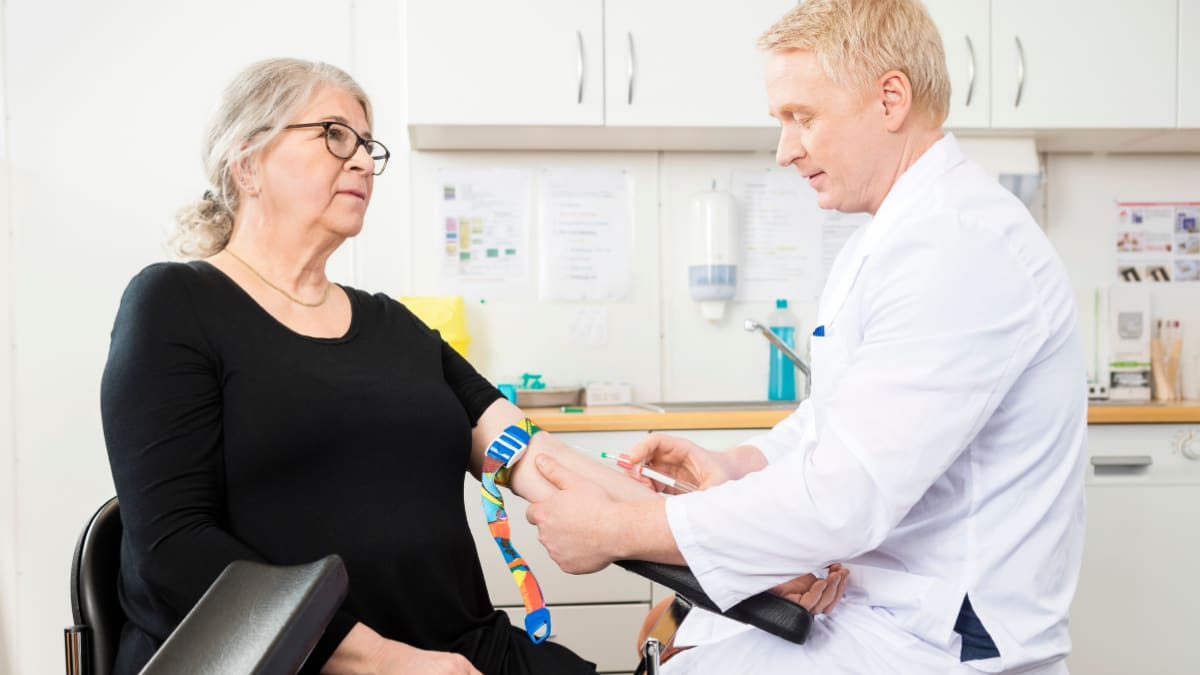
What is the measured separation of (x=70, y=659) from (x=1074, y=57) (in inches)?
107

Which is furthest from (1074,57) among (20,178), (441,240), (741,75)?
(20,178)

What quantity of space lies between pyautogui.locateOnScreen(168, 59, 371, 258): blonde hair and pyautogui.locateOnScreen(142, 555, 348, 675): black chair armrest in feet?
2.35

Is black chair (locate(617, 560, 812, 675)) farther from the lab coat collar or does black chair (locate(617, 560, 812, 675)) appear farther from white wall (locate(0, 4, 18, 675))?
white wall (locate(0, 4, 18, 675))

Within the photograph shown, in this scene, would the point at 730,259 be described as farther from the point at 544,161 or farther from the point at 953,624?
the point at 953,624

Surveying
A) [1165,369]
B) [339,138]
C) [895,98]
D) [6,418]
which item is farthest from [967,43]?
[6,418]

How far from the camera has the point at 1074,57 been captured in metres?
2.62

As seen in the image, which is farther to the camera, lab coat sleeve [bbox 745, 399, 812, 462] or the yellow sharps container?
the yellow sharps container

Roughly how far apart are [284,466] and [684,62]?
1768mm

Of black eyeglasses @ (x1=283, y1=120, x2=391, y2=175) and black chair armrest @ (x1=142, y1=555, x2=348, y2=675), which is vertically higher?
black eyeglasses @ (x1=283, y1=120, x2=391, y2=175)

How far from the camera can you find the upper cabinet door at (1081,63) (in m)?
2.61

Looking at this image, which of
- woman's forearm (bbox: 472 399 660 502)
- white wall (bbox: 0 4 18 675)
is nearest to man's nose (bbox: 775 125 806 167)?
woman's forearm (bbox: 472 399 660 502)

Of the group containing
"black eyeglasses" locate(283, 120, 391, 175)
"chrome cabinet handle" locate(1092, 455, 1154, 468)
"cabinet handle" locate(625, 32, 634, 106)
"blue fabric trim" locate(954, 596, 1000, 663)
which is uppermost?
"cabinet handle" locate(625, 32, 634, 106)

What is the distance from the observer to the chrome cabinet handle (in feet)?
7.89

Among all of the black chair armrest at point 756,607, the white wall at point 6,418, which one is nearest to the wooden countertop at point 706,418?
the black chair armrest at point 756,607
